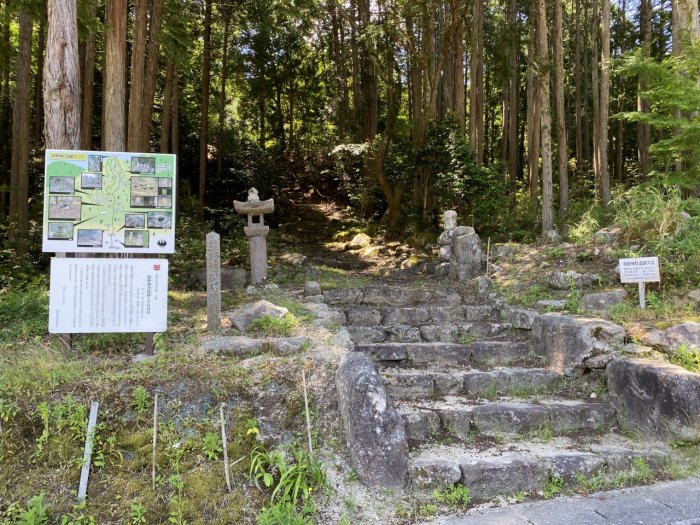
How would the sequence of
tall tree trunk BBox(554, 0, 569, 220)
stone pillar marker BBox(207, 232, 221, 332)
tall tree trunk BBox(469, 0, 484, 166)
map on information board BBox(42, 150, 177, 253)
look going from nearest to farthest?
1. map on information board BBox(42, 150, 177, 253)
2. stone pillar marker BBox(207, 232, 221, 332)
3. tall tree trunk BBox(554, 0, 569, 220)
4. tall tree trunk BBox(469, 0, 484, 166)

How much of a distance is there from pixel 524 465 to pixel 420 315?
9.29 ft

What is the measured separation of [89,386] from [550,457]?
11.1 ft

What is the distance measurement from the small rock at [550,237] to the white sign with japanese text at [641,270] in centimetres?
386

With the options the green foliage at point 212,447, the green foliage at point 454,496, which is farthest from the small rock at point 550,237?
the green foliage at point 212,447

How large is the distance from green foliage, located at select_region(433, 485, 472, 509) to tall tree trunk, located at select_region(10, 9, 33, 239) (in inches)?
374

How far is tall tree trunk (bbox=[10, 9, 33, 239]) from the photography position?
9180 mm

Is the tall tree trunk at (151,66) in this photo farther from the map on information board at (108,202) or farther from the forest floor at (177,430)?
the forest floor at (177,430)

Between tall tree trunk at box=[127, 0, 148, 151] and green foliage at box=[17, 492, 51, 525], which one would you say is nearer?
green foliage at box=[17, 492, 51, 525]

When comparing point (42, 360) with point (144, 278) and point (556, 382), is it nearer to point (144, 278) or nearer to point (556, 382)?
point (144, 278)

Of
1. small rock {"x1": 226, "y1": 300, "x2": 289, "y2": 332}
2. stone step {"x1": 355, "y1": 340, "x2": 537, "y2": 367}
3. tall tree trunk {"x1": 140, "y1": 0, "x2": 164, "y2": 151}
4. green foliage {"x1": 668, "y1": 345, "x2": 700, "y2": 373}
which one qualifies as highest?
tall tree trunk {"x1": 140, "y1": 0, "x2": 164, "y2": 151}

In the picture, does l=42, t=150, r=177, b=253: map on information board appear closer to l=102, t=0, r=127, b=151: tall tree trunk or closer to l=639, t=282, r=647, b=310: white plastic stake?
l=102, t=0, r=127, b=151: tall tree trunk

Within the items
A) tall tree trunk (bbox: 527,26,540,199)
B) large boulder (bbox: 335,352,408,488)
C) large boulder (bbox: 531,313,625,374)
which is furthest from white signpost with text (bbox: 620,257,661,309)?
tall tree trunk (bbox: 527,26,540,199)

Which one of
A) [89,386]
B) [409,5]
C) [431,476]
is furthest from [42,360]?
[409,5]

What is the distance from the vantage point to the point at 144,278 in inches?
149
